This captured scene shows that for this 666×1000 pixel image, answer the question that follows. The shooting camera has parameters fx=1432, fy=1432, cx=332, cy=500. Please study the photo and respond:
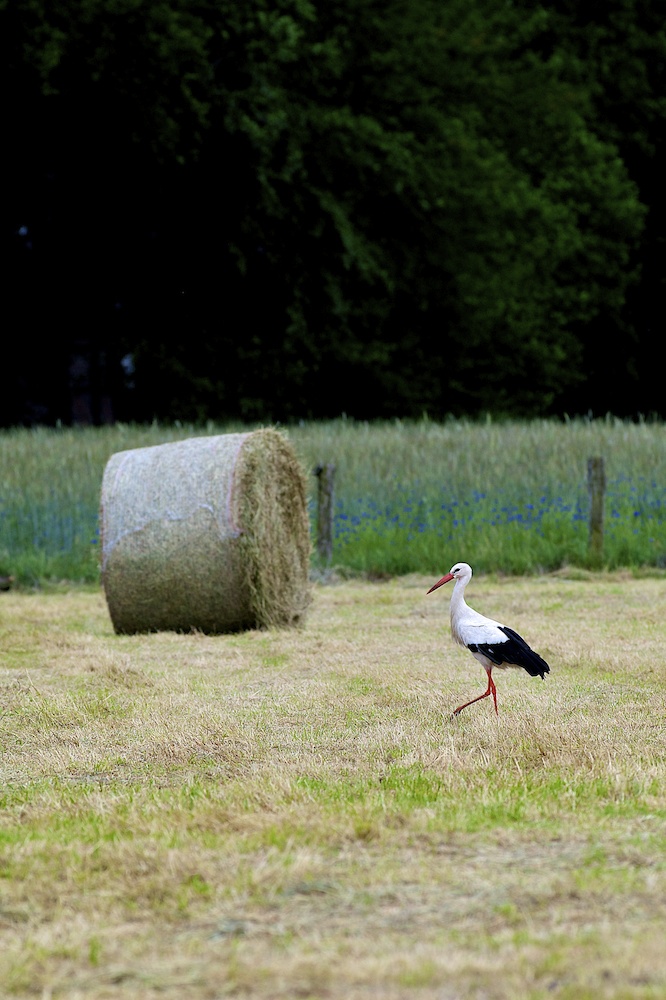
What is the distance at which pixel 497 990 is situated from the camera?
366 centimetres

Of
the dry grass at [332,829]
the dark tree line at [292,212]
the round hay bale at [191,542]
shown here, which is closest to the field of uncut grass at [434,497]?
the round hay bale at [191,542]

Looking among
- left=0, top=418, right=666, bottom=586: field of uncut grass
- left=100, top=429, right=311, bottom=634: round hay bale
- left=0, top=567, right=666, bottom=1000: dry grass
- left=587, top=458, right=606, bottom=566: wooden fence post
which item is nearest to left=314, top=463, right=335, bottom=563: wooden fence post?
left=0, top=418, right=666, bottom=586: field of uncut grass

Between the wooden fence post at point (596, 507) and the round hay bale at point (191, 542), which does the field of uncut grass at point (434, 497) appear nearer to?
the wooden fence post at point (596, 507)

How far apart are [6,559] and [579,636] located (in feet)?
26.0

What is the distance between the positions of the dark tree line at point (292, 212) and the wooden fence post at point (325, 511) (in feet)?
33.8

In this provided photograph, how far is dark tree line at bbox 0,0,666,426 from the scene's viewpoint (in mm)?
25750

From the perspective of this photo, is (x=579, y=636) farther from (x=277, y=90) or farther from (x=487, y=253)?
(x=487, y=253)

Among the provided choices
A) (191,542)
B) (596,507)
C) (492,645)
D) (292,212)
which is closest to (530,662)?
(492,645)

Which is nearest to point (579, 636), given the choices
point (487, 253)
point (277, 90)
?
point (277, 90)

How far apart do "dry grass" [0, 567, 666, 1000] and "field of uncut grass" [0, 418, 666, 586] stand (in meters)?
6.90

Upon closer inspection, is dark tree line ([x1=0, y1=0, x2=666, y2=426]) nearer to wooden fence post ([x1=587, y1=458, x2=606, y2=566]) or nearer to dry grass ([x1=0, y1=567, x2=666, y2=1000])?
wooden fence post ([x1=587, y1=458, x2=606, y2=566])

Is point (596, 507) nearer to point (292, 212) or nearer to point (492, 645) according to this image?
point (492, 645)

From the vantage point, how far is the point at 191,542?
1141 cm

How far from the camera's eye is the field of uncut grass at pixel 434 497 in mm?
16672
